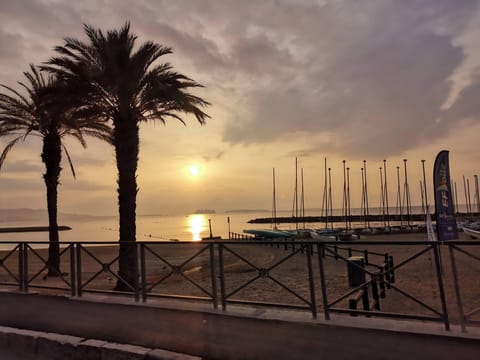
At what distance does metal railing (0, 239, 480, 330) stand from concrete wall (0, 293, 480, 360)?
1.55ft

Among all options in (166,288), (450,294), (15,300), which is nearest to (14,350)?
(15,300)

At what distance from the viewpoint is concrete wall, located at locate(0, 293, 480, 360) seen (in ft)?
14.7

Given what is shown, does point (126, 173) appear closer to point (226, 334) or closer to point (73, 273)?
point (73, 273)

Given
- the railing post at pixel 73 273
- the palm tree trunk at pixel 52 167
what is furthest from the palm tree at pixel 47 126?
the railing post at pixel 73 273

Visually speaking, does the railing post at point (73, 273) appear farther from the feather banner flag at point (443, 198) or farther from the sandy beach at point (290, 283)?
the feather banner flag at point (443, 198)

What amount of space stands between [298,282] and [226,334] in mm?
9421

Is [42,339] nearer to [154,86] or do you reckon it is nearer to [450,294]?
[154,86]

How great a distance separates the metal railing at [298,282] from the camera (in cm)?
558

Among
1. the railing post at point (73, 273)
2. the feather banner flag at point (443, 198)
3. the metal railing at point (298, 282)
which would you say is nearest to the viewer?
the metal railing at point (298, 282)

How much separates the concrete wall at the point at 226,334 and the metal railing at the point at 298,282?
471mm

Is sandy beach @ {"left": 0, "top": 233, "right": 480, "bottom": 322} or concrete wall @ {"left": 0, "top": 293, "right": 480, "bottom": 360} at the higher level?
concrete wall @ {"left": 0, "top": 293, "right": 480, "bottom": 360}

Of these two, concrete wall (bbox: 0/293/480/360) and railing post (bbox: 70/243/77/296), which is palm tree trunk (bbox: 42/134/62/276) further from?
concrete wall (bbox: 0/293/480/360)

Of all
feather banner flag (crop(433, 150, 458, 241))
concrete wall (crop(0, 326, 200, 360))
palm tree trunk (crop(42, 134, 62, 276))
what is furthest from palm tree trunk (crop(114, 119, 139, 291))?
feather banner flag (crop(433, 150, 458, 241))

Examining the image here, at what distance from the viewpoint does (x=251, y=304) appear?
6.46 m
